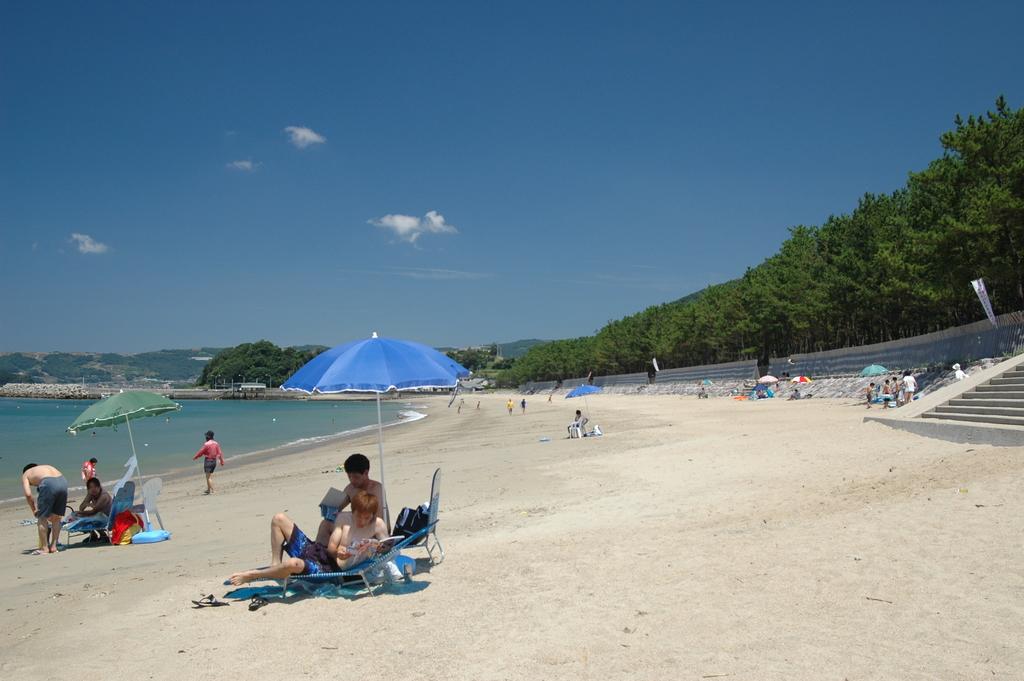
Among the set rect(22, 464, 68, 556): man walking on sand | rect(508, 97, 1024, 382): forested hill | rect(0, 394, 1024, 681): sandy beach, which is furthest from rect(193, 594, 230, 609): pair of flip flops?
rect(508, 97, 1024, 382): forested hill

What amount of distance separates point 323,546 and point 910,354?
34.3 m

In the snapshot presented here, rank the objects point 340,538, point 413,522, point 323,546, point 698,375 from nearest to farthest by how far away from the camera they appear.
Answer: point 340,538 < point 323,546 < point 413,522 < point 698,375

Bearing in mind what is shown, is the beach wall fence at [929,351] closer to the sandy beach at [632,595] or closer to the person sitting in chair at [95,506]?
the sandy beach at [632,595]

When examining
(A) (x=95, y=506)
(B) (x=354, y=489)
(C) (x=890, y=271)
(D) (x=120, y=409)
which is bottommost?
(A) (x=95, y=506)

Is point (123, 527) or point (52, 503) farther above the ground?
point (52, 503)

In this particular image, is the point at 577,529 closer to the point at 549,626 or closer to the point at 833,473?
the point at 549,626

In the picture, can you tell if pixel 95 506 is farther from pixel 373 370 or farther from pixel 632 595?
pixel 632 595

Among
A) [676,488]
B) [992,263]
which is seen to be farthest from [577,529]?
[992,263]

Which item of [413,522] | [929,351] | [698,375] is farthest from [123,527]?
[698,375]

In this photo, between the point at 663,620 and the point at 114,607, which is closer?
the point at 663,620

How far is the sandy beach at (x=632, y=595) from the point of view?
14.8 ft

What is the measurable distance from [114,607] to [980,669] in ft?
22.4

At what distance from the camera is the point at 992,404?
46.3 feet

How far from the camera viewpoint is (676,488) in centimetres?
1071
